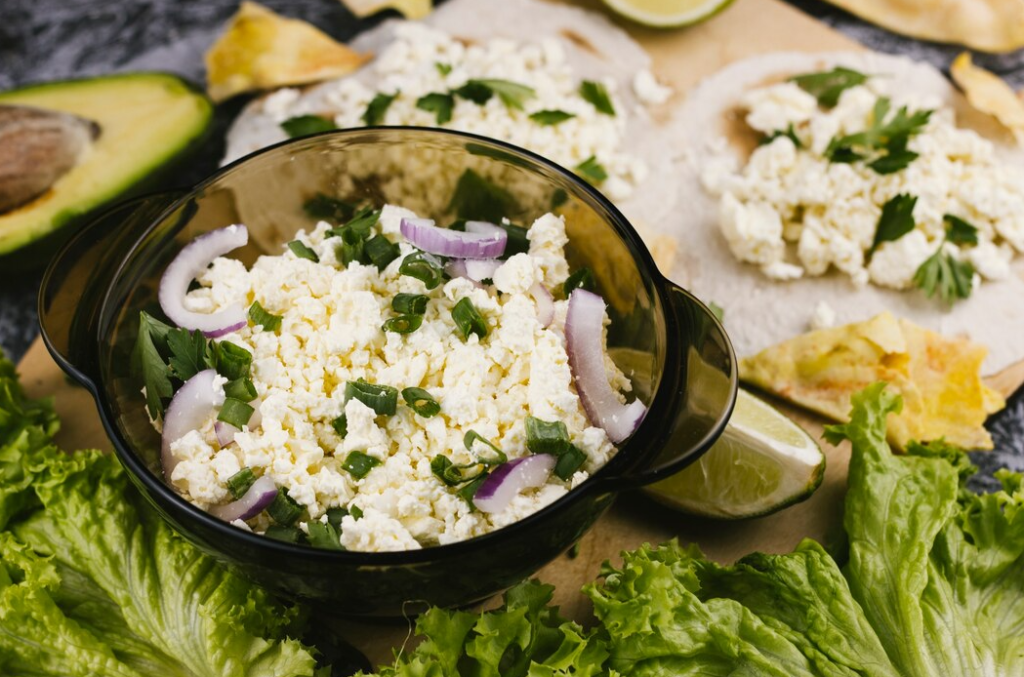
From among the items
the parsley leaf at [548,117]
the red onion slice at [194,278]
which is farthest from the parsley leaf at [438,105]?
the red onion slice at [194,278]

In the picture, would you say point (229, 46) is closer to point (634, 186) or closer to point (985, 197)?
point (634, 186)

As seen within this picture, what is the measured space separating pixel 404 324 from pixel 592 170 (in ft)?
3.19

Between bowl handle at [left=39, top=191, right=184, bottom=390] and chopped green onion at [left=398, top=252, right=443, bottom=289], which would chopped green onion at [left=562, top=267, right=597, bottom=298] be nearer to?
chopped green onion at [left=398, top=252, right=443, bottom=289]

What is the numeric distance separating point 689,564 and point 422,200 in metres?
0.98

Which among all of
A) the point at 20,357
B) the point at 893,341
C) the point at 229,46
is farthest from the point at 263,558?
the point at 229,46

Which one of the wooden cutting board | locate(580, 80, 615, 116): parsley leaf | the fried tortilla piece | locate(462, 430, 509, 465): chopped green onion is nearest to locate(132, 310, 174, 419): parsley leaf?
the wooden cutting board

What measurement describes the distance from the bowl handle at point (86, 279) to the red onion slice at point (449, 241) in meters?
0.52

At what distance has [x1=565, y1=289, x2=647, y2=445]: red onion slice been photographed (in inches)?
71.6

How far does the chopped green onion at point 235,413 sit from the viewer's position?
5.74ft

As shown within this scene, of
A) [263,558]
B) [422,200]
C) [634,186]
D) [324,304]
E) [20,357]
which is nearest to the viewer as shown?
[263,558]

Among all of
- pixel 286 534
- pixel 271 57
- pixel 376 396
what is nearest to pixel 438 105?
pixel 271 57

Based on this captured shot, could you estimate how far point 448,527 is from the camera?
5.51ft

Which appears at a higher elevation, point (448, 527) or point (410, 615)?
point (448, 527)

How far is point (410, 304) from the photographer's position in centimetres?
187
